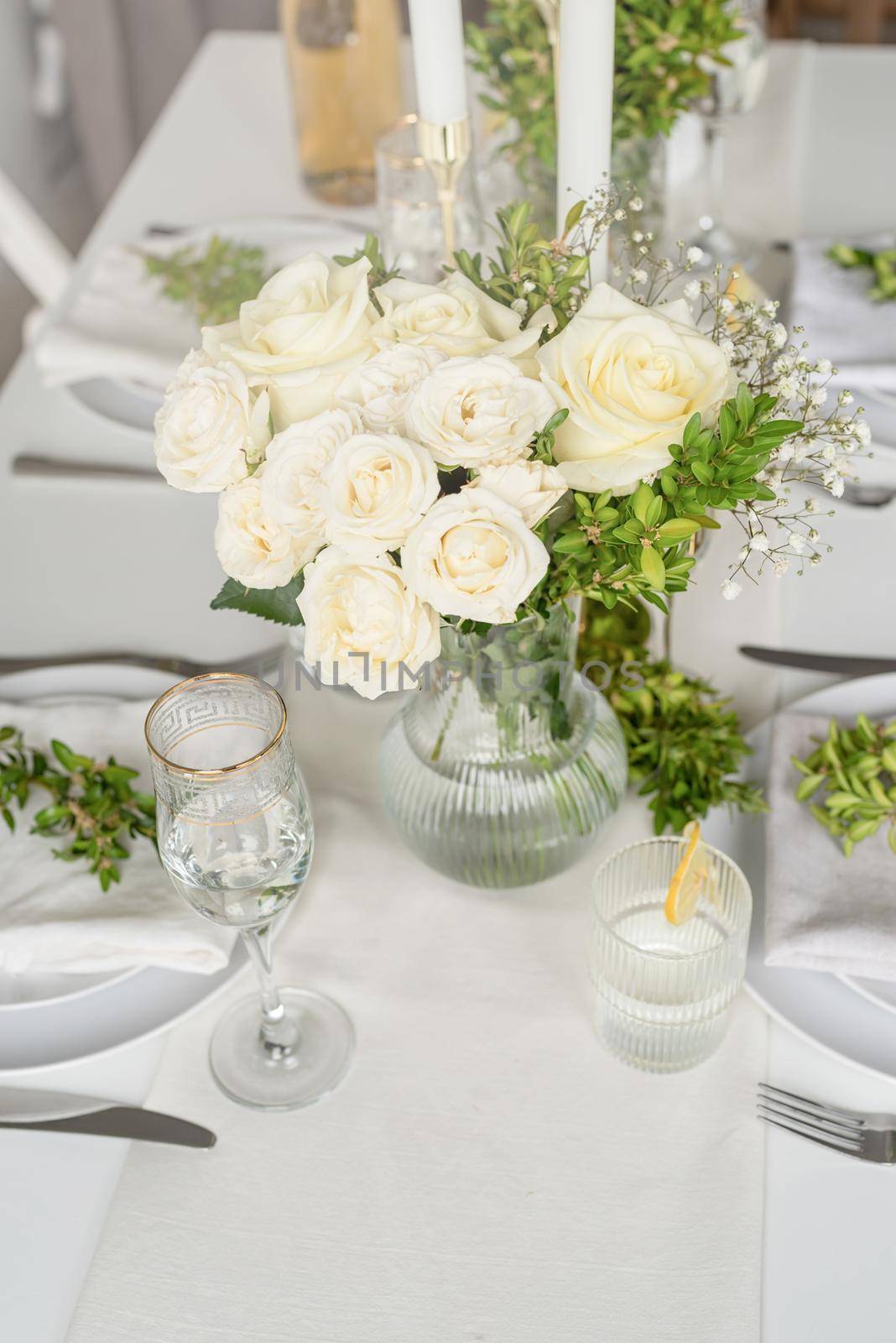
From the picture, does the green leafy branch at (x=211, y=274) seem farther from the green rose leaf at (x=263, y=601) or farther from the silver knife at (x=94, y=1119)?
the silver knife at (x=94, y=1119)

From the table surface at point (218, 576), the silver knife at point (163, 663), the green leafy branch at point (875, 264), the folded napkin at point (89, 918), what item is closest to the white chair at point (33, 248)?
the table surface at point (218, 576)

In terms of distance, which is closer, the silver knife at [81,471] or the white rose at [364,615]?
the white rose at [364,615]

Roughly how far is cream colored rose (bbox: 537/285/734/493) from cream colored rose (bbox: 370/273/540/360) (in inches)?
0.8

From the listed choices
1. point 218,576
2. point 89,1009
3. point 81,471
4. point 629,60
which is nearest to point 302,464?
point 89,1009

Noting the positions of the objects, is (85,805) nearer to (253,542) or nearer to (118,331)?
(253,542)

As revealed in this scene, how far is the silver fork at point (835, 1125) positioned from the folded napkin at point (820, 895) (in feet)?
0.25

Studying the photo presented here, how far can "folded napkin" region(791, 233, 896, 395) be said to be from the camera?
1.17 meters

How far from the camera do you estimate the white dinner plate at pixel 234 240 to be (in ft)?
4.04

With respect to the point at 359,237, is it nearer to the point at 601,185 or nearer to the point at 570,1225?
the point at 601,185

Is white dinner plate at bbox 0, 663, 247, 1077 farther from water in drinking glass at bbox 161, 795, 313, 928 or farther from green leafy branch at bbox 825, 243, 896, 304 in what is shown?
green leafy branch at bbox 825, 243, 896, 304

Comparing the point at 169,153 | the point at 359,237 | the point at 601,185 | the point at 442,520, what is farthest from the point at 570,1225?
the point at 169,153

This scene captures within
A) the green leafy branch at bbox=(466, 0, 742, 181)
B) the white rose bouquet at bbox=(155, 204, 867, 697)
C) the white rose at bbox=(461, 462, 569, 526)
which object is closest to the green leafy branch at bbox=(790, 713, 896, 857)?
the white rose bouquet at bbox=(155, 204, 867, 697)

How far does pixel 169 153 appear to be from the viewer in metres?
1.69

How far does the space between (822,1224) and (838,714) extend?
36 centimetres
